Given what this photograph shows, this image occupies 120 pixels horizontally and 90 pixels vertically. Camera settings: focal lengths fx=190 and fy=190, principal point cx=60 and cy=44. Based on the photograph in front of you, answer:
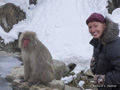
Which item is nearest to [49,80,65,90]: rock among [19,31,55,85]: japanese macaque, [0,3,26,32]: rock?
[19,31,55,85]: japanese macaque

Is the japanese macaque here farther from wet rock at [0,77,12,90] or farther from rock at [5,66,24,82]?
rock at [5,66,24,82]

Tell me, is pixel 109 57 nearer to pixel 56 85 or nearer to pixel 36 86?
pixel 36 86

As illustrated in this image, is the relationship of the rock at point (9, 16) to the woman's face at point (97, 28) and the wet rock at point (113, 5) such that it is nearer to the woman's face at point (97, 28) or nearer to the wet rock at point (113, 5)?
the wet rock at point (113, 5)

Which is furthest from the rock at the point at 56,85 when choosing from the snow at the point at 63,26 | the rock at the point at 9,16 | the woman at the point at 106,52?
the rock at the point at 9,16

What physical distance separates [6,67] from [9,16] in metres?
5.36

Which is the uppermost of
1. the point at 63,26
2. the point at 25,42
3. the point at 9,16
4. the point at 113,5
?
the point at 113,5

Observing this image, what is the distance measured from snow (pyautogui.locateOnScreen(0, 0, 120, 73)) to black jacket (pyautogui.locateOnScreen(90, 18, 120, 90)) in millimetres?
5409

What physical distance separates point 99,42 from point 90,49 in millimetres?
6962

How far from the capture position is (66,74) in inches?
254

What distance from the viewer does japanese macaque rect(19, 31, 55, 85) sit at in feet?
9.59

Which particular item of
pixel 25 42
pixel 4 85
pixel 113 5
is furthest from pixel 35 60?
pixel 113 5

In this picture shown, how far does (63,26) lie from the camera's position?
384 inches

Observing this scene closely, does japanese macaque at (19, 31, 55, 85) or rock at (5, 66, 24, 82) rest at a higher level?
japanese macaque at (19, 31, 55, 85)

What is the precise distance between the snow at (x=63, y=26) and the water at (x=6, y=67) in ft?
8.26
